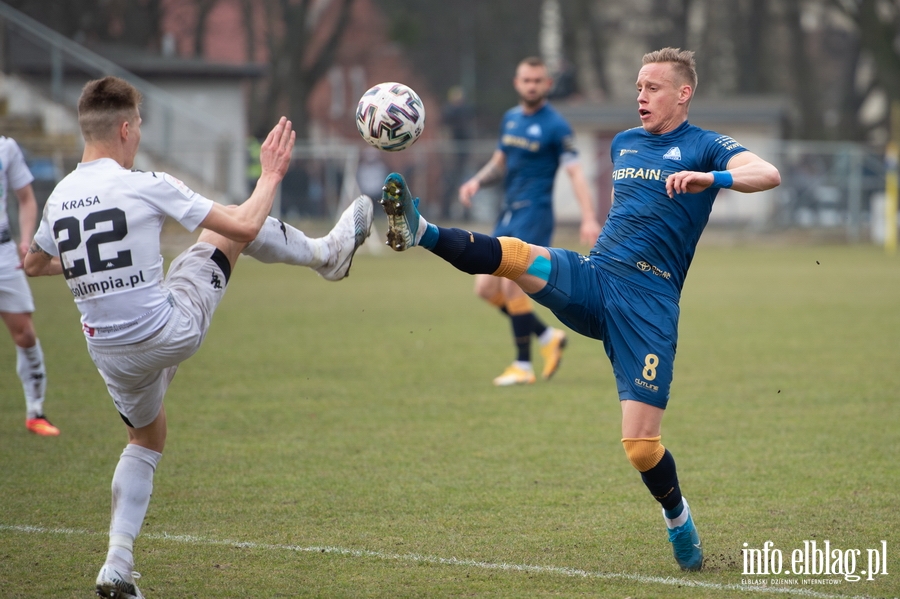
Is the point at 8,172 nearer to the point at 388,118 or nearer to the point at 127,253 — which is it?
the point at 388,118

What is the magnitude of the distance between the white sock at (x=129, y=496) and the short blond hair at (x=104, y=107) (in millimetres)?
1328

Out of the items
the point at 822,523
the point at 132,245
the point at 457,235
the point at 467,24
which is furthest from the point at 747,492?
the point at 467,24

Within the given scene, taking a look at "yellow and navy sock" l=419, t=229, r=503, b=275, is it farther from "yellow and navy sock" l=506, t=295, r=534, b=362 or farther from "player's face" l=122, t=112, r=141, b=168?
"yellow and navy sock" l=506, t=295, r=534, b=362

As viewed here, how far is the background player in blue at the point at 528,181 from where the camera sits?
9375 millimetres

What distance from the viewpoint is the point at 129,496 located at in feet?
14.5

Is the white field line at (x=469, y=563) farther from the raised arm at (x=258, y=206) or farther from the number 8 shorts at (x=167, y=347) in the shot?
the raised arm at (x=258, y=206)

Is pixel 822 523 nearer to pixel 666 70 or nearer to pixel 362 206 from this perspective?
pixel 666 70

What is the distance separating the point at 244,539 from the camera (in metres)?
5.09

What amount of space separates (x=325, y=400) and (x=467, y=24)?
37.4 metres

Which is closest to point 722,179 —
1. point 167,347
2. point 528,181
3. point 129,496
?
point 167,347

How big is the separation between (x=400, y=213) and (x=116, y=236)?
1183 millimetres

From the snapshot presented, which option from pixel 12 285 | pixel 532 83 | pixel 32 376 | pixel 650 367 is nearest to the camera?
pixel 650 367

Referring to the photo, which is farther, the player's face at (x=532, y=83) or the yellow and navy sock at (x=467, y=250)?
the player's face at (x=532, y=83)

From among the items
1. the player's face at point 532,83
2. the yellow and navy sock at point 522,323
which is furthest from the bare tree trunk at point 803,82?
the yellow and navy sock at point 522,323
